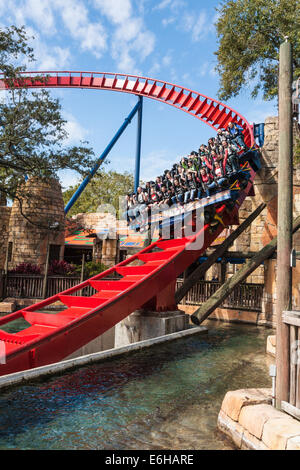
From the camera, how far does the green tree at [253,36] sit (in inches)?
710

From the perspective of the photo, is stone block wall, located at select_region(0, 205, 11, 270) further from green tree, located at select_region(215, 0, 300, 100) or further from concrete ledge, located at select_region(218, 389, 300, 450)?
concrete ledge, located at select_region(218, 389, 300, 450)

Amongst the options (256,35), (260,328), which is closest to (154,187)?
(260,328)

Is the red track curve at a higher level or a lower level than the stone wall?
higher

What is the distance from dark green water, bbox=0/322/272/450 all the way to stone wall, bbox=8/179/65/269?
13.2 metres

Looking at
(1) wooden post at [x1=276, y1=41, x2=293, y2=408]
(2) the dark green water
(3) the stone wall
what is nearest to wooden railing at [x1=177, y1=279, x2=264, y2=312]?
(2) the dark green water

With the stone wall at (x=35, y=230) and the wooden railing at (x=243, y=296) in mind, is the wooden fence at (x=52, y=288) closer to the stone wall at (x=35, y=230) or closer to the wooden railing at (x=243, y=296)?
the wooden railing at (x=243, y=296)

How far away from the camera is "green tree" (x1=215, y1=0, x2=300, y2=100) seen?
1803cm

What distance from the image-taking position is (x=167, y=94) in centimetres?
2139

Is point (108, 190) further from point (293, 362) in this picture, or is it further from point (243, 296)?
point (293, 362)

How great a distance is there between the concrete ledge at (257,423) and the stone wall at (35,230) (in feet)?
51.6

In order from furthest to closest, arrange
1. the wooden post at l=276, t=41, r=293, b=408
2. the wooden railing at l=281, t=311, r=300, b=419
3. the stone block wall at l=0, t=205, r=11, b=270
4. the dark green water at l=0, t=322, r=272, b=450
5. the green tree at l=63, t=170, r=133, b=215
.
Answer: the green tree at l=63, t=170, r=133, b=215, the stone block wall at l=0, t=205, r=11, b=270, the wooden post at l=276, t=41, r=293, b=408, the dark green water at l=0, t=322, r=272, b=450, the wooden railing at l=281, t=311, r=300, b=419

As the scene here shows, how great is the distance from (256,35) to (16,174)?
13638 millimetres

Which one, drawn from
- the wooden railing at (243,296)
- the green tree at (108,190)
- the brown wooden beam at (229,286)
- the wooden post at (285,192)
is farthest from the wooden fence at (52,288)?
the green tree at (108,190)

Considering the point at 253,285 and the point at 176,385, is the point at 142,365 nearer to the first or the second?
the point at 176,385
